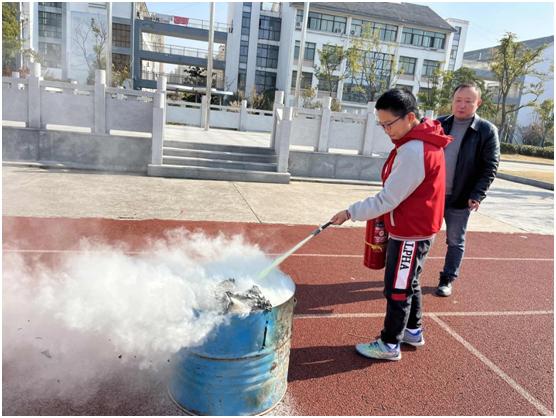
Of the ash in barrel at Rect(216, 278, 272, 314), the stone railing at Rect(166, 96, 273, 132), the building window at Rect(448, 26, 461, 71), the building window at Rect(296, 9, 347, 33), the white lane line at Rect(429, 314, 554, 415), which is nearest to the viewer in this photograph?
the ash in barrel at Rect(216, 278, 272, 314)

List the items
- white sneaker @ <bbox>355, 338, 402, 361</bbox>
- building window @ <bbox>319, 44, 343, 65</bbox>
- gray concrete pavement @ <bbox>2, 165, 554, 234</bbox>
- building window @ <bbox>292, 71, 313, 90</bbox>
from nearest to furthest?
white sneaker @ <bbox>355, 338, 402, 361</bbox> → gray concrete pavement @ <bbox>2, 165, 554, 234</bbox> → building window @ <bbox>319, 44, 343, 65</bbox> → building window @ <bbox>292, 71, 313, 90</bbox>

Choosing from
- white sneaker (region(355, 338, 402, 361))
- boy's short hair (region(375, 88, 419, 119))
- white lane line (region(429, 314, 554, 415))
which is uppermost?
boy's short hair (region(375, 88, 419, 119))

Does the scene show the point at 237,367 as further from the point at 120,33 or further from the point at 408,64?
the point at 408,64

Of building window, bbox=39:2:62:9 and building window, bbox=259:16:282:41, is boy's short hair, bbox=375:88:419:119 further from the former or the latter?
building window, bbox=39:2:62:9

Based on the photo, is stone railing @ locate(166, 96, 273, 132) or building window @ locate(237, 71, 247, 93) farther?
building window @ locate(237, 71, 247, 93)

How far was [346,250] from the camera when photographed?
19.7 feet

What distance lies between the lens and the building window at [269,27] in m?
47.2

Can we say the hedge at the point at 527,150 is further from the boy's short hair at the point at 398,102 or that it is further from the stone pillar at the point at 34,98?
the boy's short hair at the point at 398,102

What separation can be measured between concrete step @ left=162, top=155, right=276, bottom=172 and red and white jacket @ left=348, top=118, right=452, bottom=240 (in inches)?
329

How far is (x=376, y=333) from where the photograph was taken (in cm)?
369

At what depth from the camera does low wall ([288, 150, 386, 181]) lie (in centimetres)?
1176

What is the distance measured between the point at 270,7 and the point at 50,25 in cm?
2305

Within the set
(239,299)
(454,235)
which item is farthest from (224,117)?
(239,299)

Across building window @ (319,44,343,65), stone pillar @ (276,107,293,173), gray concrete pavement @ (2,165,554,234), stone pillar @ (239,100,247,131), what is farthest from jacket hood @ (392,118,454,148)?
building window @ (319,44,343,65)
